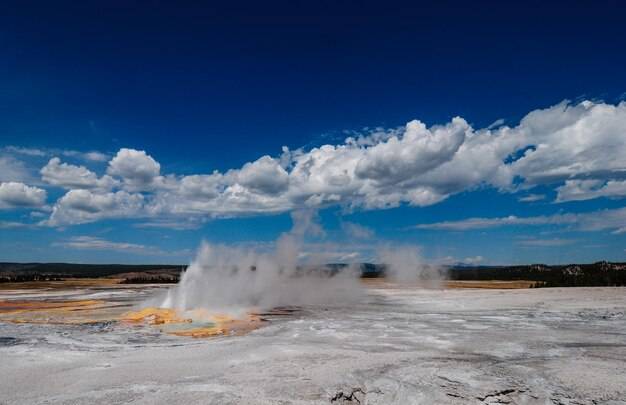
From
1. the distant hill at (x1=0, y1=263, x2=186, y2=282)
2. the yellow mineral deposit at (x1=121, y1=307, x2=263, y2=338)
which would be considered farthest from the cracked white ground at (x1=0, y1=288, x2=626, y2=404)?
the distant hill at (x1=0, y1=263, x2=186, y2=282)

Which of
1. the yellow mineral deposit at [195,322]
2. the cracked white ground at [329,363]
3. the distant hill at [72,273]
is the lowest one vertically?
the cracked white ground at [329,363]

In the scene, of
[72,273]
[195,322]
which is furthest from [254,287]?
[72,273]

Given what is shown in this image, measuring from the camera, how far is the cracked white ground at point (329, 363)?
1072 cm

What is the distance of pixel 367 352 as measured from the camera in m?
→ 15.3

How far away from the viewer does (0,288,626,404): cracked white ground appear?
35.2 ft

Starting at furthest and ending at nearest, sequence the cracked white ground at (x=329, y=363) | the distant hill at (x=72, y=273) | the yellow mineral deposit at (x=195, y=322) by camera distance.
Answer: the distant hill at (x=72, y=273) → the yellow mineral deposit at (x=195, y=322) → the cracked white ground at (x=329, y=363)

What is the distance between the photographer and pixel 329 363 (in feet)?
44.6

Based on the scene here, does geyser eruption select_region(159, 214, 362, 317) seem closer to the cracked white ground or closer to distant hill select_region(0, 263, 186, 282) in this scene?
the cracked white ground

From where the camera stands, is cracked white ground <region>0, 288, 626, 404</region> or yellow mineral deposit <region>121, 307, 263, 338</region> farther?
yellow mineral deposit <region>121, 307, 263, 338</region>

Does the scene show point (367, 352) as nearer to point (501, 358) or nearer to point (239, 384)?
point (501, 358)

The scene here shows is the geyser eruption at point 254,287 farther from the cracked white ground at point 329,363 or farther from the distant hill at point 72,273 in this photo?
the distant hill at point 72,273

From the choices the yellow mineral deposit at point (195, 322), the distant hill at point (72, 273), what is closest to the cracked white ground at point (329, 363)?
the yellow mineral deposit at point (195, 322)

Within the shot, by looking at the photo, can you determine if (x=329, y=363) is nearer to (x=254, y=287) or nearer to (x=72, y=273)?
(x=254, y=287)

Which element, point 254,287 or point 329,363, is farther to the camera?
point 254,287
